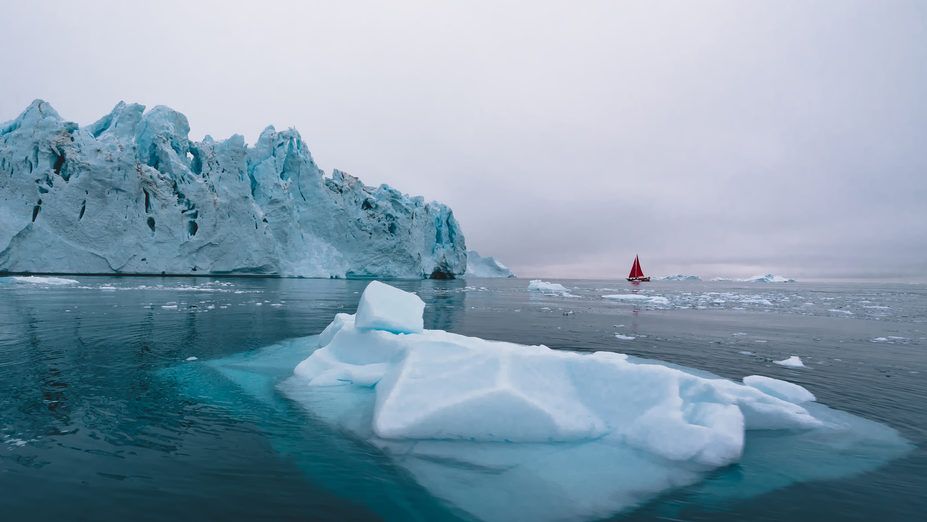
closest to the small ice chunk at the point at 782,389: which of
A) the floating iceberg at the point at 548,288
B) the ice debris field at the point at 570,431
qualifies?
the ice debris field at the point at 570,431

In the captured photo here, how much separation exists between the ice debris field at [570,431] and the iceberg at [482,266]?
85305mm

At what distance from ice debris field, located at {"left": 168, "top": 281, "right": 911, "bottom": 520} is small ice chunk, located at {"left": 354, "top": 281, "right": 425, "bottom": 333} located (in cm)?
120

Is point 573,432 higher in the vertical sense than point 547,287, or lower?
lower

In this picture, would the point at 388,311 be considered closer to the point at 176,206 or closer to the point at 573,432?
the point at 573,432

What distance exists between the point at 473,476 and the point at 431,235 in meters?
53.0

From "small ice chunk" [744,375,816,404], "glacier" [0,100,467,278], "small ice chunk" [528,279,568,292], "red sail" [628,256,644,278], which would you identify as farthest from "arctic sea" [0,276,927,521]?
"red sail" [628,256,644,278]

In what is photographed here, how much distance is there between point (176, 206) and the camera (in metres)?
33.9

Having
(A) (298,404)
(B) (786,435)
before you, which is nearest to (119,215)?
(A) (298,404)

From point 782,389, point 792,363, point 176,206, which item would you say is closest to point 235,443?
point 782,389

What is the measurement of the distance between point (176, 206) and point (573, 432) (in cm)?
3941

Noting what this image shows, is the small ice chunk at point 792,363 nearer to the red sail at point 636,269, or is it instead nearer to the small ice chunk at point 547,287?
the small ice chunk at point 547,287

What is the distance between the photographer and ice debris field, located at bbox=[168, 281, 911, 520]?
3.19 meters

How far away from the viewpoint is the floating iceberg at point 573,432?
3.19 meters

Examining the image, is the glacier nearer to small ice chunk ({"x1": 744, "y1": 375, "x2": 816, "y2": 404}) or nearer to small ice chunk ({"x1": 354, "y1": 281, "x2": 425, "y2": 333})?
small ice chunk ({"x1": 354, "y1": 281, "x2": 425, "y2": 333})
